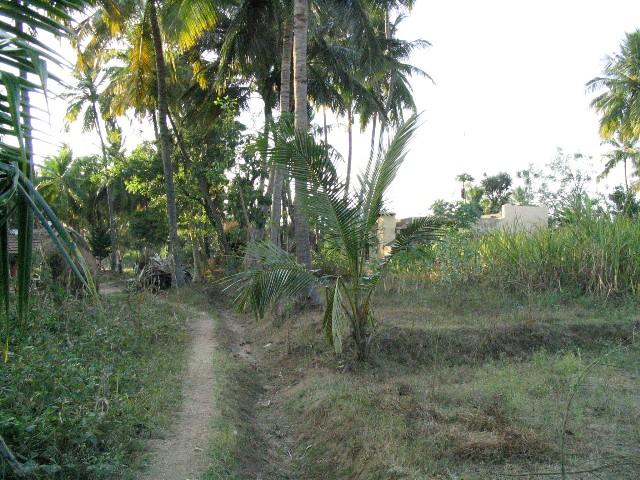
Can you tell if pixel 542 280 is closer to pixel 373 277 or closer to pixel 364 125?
pixel 373 277

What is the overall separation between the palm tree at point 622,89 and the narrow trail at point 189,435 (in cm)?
2697

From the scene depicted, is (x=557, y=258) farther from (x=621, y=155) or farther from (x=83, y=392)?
(x=621, y=155)

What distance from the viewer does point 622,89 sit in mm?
31219

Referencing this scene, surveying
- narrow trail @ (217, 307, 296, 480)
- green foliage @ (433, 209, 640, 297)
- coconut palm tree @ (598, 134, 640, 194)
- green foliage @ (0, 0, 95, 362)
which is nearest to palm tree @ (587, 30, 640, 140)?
coconut palm tree @ (598, 134, 640, 194)

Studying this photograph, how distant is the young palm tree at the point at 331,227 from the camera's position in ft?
25.4

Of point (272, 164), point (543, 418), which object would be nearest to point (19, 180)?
point (543, 418)

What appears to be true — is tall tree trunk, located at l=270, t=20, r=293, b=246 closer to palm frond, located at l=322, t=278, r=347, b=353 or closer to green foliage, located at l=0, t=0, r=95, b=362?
palm frond, located at l=322, t=278, r=347, b=353

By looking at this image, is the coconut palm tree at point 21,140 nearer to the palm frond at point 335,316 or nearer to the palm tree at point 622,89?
the palm frond at point 335,316

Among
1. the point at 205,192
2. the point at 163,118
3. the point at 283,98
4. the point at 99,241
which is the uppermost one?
the point at 163,118

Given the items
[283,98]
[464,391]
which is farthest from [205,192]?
[464,391]

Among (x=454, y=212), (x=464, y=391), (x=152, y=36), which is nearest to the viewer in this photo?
(x=464, y=391)

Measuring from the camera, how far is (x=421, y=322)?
10539 millimetres

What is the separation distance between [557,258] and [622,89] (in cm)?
2348

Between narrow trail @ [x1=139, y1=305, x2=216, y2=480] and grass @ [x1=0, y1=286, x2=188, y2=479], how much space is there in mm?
148
